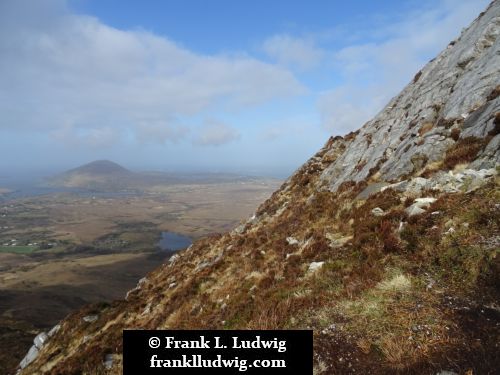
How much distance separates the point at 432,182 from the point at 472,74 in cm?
1311

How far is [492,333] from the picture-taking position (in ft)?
22.3

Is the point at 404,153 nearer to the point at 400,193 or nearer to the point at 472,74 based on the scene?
the point at 400,193

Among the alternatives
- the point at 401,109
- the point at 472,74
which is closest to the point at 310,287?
the point at 472,74

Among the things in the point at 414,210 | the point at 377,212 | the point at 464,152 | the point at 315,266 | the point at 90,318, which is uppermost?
the point at 464,152

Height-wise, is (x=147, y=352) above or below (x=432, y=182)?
below

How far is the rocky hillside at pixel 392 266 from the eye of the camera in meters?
7.37

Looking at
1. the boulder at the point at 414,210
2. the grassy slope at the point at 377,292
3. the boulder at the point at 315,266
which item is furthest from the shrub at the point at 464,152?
the boulder at the point at 315,266

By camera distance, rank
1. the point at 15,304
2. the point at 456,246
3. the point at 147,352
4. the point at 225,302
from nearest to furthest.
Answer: the point at 147,352 → the point at 456,246 → the point at 225,302 → the point at 15,304

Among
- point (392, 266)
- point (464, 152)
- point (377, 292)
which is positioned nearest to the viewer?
point (377, 292)

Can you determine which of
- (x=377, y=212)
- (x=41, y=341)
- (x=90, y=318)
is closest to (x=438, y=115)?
(x=377, y=212)

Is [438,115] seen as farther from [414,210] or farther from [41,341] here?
[41,341]

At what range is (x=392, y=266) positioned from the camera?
10125 mm

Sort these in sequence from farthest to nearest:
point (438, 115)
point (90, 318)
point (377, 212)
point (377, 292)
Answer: point (90, 318) < point (438, 115) < point (377, 212) < point (377, 292)

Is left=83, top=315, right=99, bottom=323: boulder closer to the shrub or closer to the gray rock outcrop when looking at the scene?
the gray rock outcrop
